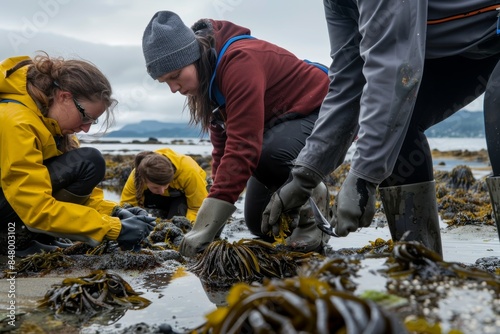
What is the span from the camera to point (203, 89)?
3.85m

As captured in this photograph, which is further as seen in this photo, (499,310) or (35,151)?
(35,151)

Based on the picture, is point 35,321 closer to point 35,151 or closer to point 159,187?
point 35,151

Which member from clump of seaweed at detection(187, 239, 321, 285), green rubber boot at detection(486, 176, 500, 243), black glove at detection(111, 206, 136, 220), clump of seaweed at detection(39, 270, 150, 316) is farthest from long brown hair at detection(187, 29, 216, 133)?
green rubber boot at detection(486, 176, 500, 243)

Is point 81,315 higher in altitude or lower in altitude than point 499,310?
lower

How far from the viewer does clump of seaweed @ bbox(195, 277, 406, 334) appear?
1.22 metres

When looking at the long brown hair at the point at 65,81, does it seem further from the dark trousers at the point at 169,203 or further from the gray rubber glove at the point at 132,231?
the dark trousers at the point at 169,203

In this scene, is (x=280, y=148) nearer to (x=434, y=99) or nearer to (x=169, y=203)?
(x=434, y=99)

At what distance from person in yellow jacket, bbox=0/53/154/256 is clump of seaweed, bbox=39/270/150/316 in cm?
80

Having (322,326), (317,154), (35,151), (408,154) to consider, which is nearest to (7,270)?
(35,151)

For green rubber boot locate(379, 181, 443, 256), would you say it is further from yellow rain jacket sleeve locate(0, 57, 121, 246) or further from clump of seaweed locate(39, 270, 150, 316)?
yellow rain jacket sleeve locate(0, 57, 121, 246)

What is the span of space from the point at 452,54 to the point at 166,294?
1.77m

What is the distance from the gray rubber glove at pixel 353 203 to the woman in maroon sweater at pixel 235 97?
1144 mm

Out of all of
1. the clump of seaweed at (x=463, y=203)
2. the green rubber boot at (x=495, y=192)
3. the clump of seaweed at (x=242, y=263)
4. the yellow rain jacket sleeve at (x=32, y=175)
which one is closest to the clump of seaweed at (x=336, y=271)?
the green rubber boot at (x=495, y=192)

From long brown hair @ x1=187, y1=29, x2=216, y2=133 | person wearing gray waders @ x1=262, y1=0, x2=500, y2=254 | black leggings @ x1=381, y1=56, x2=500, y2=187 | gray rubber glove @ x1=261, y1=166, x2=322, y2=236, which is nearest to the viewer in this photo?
person wearing gray waders @ x1=262, y1=0, x2=500, y2=254
